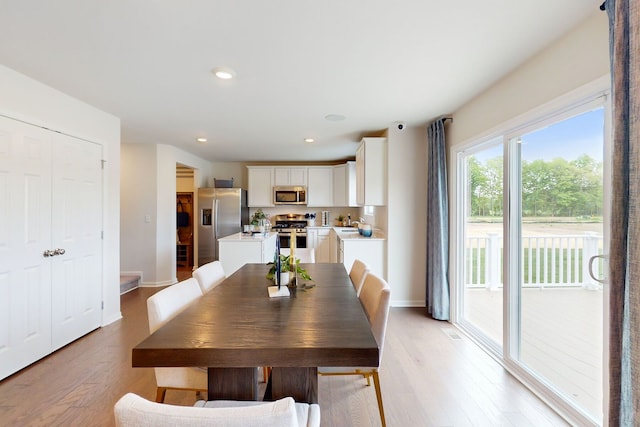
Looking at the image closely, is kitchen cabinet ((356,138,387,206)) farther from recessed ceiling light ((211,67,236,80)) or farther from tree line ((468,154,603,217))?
recessed ceiling light ((211,67,236,80))

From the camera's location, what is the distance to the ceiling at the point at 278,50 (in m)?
1.52

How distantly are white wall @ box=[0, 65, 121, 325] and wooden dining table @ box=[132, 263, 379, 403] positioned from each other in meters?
2.29

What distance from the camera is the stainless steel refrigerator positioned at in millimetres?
5738

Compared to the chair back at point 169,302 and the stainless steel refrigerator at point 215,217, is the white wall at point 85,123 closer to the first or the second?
the chair back at point 169,302

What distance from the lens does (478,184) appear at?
298cm

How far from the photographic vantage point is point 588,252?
173 centimetres

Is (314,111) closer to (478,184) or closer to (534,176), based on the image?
(478,184)

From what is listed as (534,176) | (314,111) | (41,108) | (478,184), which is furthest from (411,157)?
(41,108)

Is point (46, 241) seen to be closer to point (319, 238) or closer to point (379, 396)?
point (379, 396)

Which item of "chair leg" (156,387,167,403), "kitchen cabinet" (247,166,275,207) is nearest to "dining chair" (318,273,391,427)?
"chair leg" (156,387,167,403)

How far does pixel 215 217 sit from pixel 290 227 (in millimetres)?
1622

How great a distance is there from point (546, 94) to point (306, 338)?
2.16 meters

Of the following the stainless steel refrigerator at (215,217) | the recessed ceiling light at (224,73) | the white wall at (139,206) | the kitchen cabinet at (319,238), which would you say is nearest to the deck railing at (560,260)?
the recessed ceiling light at (224,73)

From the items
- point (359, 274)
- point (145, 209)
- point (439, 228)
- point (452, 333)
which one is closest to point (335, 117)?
point (439, 228)
